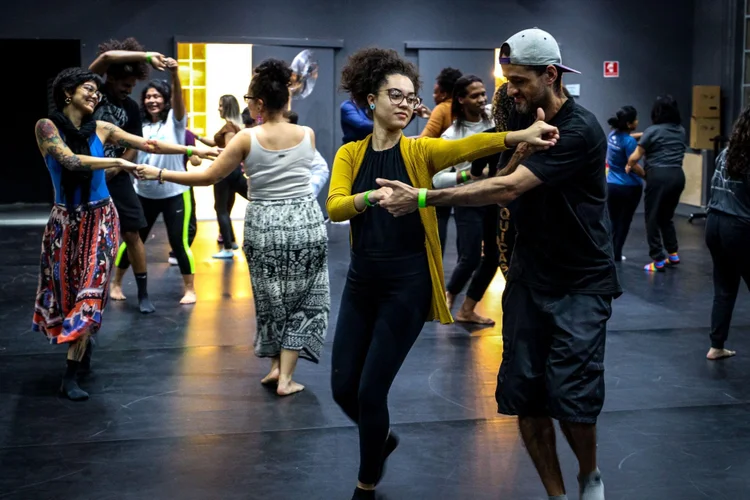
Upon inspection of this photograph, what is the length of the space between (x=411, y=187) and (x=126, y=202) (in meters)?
3.86

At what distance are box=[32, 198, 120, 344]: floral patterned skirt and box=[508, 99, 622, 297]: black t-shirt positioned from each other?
258 centimetres

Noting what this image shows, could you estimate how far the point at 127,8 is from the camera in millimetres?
12734

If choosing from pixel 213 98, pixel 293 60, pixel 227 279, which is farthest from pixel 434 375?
pixel 213 98

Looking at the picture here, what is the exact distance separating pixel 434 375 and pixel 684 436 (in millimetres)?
1469

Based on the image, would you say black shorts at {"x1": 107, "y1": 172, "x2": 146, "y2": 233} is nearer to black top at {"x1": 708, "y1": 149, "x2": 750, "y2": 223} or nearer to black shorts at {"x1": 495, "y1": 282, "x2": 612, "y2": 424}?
black top at {"x1": 708, "y1": 149, "x2": 750, "y2": 223}

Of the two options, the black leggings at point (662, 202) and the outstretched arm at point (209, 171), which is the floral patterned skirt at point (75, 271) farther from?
the black leggings at point (662, 202)

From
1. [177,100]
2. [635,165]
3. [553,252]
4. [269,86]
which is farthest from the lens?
[635,165]

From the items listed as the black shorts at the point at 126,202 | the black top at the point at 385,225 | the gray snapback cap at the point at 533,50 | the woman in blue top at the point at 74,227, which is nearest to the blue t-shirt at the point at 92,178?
the woman in blue top at the point at 74,227

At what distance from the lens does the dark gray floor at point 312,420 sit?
12.4ft

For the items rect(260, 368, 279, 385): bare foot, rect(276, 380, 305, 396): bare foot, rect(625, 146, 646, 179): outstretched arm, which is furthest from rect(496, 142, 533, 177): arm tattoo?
rect(625, 146, 646, 179): outstretched arm

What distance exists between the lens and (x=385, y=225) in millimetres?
3410

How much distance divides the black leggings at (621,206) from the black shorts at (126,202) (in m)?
4.45

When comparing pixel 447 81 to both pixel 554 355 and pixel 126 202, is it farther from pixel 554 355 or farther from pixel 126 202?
pixel 554 355

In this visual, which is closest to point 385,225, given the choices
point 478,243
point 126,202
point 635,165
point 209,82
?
point 478,243
